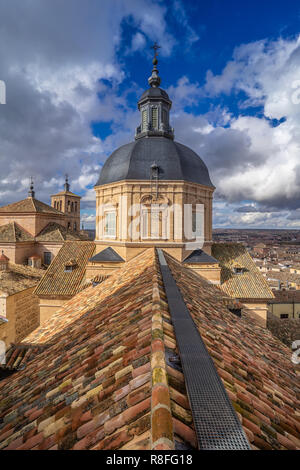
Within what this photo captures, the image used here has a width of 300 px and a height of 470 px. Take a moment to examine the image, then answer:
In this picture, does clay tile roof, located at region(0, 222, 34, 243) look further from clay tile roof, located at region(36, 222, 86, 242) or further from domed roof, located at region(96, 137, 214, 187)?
domed roof, located at region(96, 137, 214, 187)

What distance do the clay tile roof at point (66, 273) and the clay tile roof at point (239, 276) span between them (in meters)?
7.74

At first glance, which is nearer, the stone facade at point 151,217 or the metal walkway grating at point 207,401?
the metal walkway grating at point 207,401

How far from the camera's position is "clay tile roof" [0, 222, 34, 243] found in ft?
69.3

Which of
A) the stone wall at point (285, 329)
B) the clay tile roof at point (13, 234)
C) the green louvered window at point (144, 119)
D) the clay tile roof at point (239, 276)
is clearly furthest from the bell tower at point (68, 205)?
the stone wall at point (285, 329)

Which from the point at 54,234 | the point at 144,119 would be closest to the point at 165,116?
the point at 144,119

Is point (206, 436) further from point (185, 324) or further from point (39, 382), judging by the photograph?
point (39, 382)

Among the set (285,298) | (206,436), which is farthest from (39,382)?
(285,298)

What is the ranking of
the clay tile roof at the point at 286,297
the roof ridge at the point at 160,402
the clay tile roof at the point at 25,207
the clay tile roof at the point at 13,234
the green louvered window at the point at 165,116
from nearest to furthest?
1. the roof ridge at the point at 160,402
2. the green louvered window at the point at 165,116
3. the clay tile roof at the point at 13,234
4. the clay tile roof at the point at 286,297
5. the clay tile roof at the point at 25,207

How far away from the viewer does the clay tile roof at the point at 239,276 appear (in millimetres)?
12963

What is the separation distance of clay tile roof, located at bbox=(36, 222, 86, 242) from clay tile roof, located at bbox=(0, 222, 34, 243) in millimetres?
1017

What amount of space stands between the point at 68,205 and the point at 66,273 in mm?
27874

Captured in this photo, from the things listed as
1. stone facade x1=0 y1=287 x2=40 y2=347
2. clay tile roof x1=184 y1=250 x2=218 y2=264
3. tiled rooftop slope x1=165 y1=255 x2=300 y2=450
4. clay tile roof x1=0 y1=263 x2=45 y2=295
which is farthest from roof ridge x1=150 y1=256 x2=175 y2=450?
clay tile roof x1=0 y1=263 x2=45 y2=295

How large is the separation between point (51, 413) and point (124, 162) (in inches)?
479

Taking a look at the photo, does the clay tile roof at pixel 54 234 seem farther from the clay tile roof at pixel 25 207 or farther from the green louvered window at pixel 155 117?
the green louvered window at pixel 155 117
